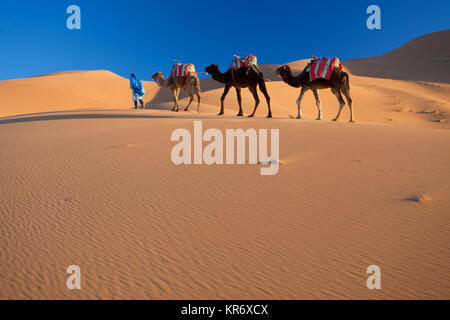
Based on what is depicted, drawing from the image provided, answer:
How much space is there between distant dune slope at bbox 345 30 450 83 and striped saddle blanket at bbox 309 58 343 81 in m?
31.2

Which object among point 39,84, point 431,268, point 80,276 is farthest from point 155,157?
point 39,84

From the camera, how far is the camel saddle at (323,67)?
9641 mm

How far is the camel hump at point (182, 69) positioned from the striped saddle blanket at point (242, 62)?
222 centimetres

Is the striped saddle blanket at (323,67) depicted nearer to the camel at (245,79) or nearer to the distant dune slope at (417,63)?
the camel at (245,79)

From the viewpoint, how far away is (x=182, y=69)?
12.3m

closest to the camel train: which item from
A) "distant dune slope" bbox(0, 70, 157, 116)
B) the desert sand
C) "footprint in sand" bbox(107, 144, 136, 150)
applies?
the desert sand

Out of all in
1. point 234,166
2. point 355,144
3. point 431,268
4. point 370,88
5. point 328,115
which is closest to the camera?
point 431,268

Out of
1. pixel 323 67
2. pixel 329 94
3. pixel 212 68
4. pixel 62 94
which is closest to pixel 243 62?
pixel 212 68

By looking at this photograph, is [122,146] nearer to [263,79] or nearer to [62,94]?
[263,79]

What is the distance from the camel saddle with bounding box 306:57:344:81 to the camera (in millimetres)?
9641

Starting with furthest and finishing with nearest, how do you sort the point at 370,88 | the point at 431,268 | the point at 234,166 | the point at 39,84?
the point at 39,84 → the point at 370,88 → the point at 234,166 → the point at 431,268
